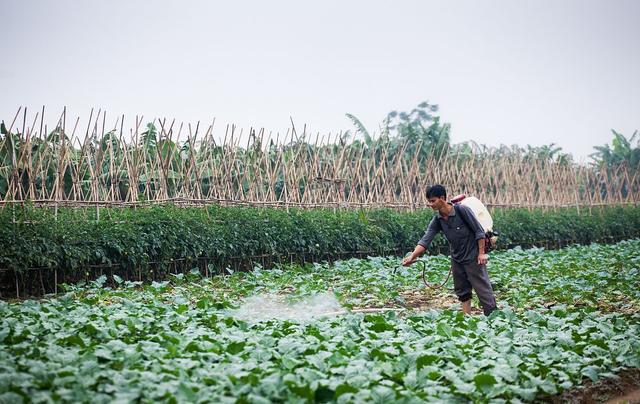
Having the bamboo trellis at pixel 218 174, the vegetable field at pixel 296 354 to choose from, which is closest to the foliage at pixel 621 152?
the bamboo trellis at pixel 218 174

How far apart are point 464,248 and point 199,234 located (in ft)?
19.5

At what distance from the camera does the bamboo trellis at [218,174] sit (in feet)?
40.3

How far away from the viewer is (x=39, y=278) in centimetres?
1023

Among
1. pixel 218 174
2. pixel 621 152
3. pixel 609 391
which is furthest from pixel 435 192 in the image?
pixel 621 152

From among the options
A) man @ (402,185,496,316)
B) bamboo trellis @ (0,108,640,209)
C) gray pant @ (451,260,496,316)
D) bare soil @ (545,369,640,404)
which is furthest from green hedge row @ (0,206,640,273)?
bare soil @ (545,369,640,404)

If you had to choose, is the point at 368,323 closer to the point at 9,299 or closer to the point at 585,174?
the point at 9,299

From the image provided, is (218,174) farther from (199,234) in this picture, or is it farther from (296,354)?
(296,354)

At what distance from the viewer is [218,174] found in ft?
55.5

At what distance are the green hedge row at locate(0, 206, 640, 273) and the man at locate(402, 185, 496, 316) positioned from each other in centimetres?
516

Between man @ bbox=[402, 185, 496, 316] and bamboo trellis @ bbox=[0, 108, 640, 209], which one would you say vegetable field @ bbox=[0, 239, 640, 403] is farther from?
bamboo trellis @ bbox=[0, 108, 640, 209]

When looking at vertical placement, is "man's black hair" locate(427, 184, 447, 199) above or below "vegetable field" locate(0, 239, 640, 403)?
above

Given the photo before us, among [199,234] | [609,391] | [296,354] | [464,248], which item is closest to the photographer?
[296,354]

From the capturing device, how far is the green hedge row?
995 centimetres

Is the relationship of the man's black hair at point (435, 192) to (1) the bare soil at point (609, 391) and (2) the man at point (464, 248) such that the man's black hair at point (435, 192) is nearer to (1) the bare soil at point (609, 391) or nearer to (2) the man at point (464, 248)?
(2) the man at point (464, 248)
